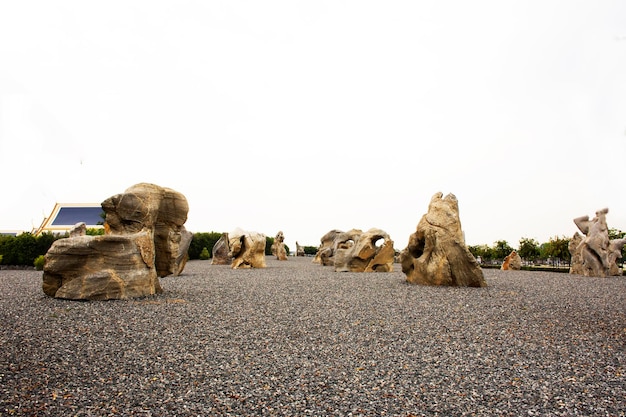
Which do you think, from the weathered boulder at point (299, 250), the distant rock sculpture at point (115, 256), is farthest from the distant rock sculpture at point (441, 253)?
the weathered boulder at point (299, 250)

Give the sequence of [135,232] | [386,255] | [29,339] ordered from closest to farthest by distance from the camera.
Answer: [29,339] → [135,232] → [386,255]

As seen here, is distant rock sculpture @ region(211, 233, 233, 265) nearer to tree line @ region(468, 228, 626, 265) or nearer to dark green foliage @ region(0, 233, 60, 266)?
dark green foliage @ region(0, 233, 60, 266)

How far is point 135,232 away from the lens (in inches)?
415

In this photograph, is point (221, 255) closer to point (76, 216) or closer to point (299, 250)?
point (299, 250)

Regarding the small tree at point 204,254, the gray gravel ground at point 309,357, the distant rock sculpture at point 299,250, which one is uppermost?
the distant rock sculpture at point 299,250

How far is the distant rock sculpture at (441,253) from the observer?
506 inches

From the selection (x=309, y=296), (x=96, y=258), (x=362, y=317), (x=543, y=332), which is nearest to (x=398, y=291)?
(x=309, y=296)

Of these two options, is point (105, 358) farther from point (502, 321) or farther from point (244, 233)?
point (244, 233)

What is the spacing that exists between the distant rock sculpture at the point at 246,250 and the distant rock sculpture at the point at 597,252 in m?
15.8

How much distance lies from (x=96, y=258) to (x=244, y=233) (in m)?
12.4

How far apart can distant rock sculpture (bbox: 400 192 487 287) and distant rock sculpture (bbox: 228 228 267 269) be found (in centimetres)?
935

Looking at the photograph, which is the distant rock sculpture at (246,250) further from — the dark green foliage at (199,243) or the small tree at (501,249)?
the small tree at (501,249)

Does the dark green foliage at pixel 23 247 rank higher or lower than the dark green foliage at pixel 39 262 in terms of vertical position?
higher

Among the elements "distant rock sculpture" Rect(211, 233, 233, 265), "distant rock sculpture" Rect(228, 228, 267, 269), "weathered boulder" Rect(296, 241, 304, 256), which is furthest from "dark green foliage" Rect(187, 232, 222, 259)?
"distant rock sculpture" Rect(228, 228, 267, 269)
